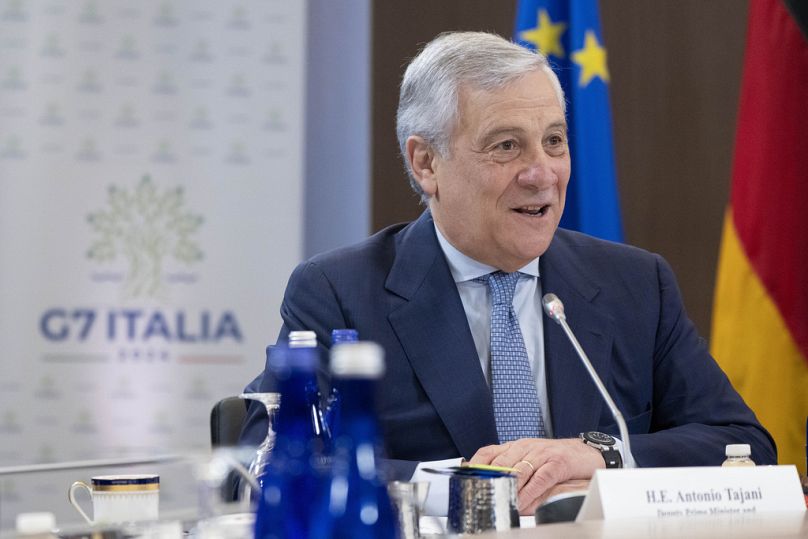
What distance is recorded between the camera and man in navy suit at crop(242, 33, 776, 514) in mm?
2199

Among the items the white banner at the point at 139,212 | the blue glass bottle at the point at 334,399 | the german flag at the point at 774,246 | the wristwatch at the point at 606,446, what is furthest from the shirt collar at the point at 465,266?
the white banner at the point at 139,212

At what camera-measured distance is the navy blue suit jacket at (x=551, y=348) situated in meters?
2.17

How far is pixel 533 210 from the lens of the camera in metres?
2.31

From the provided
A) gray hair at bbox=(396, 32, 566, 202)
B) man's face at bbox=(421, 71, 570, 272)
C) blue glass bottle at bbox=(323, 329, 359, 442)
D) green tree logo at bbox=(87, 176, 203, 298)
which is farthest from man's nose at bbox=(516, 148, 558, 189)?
green tree logo at bbox=(87, 176, 203, 298)

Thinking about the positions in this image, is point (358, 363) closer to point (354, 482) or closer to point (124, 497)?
point (354, 482)

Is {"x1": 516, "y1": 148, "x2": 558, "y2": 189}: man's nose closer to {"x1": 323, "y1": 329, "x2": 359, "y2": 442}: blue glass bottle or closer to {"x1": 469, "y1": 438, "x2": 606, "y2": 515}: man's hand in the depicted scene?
{"x1": 469, "y1": 438, "x2": 606, "y2": 515}: man's hand

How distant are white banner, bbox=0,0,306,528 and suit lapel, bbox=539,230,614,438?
207 centimetres

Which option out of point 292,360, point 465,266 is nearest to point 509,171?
point 465,266

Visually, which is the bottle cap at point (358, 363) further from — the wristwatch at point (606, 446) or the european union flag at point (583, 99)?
the european union flag at point (583, 99)

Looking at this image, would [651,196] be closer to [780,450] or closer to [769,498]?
[780,450]

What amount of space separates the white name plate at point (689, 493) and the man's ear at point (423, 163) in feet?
4.20

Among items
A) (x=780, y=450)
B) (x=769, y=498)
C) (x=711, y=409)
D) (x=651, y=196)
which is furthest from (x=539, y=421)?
(x=651, y=196)

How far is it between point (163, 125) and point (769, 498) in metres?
3.51

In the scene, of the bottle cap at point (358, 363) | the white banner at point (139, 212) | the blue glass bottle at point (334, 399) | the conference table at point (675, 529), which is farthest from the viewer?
the white banner at point (139, 212)
